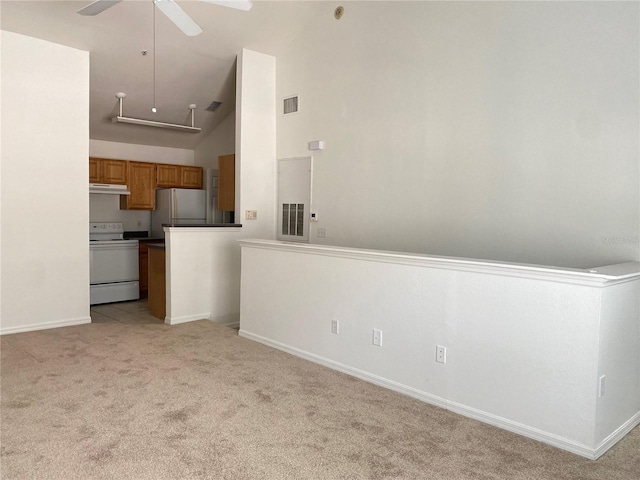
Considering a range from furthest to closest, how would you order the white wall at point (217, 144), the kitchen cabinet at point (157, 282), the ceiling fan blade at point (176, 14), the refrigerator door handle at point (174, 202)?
the white wall at point (217, 144)
the refrigerator door handle at point (174, 202)
the kitchen cabinet at point (157, 282)
the ceiling fan blade at point (176, 14)

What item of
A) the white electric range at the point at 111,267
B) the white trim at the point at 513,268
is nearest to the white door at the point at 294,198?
the white trim at the point at 513,268

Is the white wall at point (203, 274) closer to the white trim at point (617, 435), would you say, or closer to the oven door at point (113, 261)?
the oven door at point (113, 261)

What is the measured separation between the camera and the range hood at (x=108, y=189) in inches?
270

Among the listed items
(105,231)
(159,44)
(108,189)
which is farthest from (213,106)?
(105,231)

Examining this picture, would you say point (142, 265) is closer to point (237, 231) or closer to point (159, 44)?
point (237, 231)

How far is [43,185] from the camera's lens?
514cm

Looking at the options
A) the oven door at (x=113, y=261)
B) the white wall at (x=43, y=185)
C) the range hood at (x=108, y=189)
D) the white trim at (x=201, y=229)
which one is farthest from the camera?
the range hood at (x=108, y=189)

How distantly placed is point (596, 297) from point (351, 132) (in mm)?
3377

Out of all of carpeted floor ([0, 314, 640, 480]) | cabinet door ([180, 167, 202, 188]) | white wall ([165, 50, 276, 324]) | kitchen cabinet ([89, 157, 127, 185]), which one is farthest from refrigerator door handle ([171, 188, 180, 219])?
carpeted floor ([0, 314, 640, 480])

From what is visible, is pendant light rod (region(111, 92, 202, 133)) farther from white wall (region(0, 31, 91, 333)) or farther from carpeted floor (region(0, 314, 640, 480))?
carpeted floor (region(0, 314, 640, 480))

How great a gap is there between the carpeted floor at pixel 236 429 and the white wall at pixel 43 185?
1.12 metres

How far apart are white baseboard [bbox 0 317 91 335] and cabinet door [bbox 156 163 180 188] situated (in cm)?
291

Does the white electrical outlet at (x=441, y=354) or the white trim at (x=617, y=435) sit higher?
the white electrical outlet at (x=441, y=354)

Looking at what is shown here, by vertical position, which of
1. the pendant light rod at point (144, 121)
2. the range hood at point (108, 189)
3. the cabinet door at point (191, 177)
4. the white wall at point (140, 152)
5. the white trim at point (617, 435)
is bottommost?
the white trim at point (617, 435)
